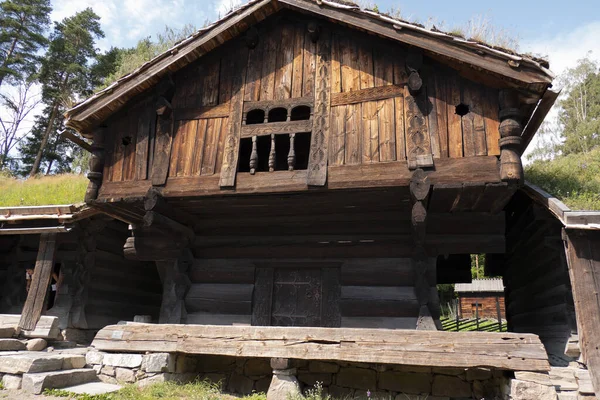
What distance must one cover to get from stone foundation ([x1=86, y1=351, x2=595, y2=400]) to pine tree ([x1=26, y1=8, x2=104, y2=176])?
2794cm

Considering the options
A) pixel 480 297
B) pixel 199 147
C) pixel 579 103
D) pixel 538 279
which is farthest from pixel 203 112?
pixel 579 103

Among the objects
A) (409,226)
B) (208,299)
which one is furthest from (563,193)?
(208,299)

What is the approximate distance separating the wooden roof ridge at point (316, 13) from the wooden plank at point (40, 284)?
328cm

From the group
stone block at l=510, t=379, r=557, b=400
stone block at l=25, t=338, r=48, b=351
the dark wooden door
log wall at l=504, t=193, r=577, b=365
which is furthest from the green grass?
stone block at l=25, t=338, r=48, b=351

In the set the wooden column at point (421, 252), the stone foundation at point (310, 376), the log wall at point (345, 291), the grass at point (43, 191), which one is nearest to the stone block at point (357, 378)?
the stone foundation at point (310, 376)

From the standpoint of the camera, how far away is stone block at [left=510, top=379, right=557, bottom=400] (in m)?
5.04

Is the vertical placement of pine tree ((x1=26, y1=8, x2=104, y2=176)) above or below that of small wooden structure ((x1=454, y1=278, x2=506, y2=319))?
above

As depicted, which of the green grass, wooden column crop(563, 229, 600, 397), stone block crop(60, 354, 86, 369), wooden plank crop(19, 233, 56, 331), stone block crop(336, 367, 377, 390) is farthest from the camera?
wooden plank crop(19, 233, 56, 331)

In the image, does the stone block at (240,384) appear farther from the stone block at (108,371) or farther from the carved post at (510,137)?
the carved post at (510,137)

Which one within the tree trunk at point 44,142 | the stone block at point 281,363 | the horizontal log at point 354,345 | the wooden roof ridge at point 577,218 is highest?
the tree trunk at point 44,142

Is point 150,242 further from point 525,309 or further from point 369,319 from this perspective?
point 525,309

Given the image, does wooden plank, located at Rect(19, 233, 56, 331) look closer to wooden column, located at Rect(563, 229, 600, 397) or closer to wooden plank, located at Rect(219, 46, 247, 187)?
wooden plank, located at Rect(219, 46, 247, 187)

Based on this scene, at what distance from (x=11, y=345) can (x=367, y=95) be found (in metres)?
8.22

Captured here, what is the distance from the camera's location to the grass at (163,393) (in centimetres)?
575
